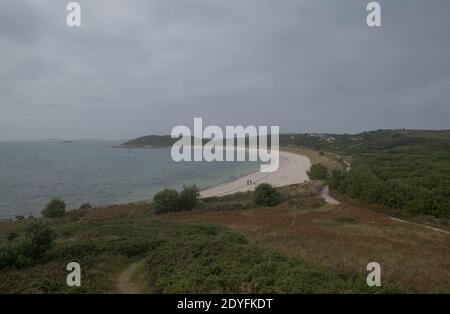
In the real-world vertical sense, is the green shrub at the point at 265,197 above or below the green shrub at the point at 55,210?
above

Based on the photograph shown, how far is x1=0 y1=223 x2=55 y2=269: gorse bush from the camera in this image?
18250mm

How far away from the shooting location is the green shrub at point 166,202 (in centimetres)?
3781

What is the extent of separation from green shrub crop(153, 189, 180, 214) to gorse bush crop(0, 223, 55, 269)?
1704 centimetres

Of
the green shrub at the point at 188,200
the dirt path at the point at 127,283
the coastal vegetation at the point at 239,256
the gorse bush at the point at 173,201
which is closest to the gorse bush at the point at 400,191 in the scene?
the coastal vegetation at the point at 239,256

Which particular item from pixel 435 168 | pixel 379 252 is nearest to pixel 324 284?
pixel 379 252

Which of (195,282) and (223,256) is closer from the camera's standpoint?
(195,282)

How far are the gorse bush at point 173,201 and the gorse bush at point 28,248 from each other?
56.2ft

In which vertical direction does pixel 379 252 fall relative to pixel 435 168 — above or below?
below

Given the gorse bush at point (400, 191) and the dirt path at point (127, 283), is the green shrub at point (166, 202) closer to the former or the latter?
the dirt path at point (127, 283)

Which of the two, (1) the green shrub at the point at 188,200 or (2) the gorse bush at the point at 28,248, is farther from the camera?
(1) the green shrub at the point at 188,200

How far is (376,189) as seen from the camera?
37.5 meters

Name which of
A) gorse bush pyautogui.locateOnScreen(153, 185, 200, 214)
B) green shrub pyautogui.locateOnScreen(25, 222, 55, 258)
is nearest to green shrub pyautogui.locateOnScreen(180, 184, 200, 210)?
gorse bush pyautogui.locateOnScreen(153, 185, 200, 214)
